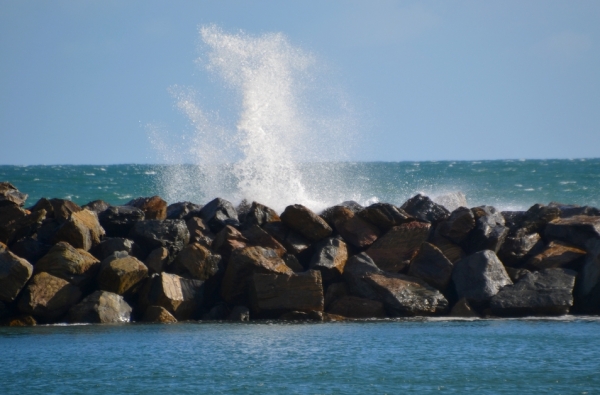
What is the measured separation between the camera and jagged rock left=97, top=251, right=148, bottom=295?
14000mm

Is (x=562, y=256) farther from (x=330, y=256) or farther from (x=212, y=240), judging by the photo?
(x=212, y=240)

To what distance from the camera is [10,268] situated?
1373 centimetres

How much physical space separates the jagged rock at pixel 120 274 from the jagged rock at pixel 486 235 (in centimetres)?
549

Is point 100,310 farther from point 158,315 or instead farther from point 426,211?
point 426,211

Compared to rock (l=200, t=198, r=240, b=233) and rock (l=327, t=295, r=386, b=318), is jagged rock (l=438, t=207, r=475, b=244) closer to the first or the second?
rock (l=327, t=295, r=386, b=318)

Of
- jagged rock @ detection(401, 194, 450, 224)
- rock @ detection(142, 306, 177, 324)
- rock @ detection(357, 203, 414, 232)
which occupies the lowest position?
rock @ detection(142, 306, 177, 324)

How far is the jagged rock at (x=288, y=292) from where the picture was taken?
14.0m

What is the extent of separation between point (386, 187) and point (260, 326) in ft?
94.8

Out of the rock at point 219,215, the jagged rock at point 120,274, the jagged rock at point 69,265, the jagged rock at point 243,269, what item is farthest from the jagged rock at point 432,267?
the jagged rock at point 69,265

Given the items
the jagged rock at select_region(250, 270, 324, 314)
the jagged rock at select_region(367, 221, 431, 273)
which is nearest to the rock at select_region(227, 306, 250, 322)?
the jagged rock at select_region(250, 270, 324, 314)

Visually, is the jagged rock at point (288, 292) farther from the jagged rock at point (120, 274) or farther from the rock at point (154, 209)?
the rock at point (154, 209)

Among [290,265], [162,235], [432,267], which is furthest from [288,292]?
[162,235]

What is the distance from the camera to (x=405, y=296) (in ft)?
Result: 46.6

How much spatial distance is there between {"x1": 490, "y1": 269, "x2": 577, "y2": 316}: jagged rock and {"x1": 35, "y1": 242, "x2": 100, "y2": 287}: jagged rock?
6117 millimetres
